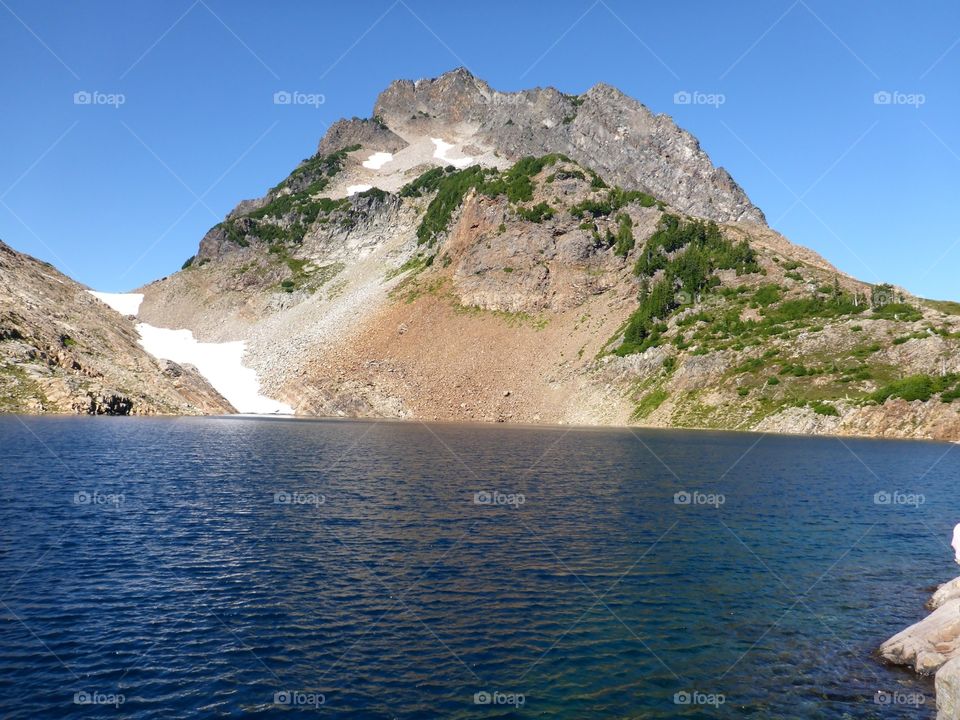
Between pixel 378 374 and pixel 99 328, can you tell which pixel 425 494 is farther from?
pixel 99 328

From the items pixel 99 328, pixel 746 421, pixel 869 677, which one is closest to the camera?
pixel 869 677

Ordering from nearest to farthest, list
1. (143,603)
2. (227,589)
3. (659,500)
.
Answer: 1. (143,603)
2. (227,589)
3. (659,500)

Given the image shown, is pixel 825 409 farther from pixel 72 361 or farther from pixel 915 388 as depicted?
pixel 72 361

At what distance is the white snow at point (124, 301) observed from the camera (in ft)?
606

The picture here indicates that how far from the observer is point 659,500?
43.5m

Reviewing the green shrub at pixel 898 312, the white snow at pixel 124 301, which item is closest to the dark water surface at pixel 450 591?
the green shrub at pixel 898 312

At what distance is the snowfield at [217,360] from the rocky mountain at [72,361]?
8272mm

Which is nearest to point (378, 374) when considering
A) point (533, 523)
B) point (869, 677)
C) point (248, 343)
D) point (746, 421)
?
point (248, 343)

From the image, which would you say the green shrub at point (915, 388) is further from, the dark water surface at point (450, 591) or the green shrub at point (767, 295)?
the dark water surface at point (450, 591)

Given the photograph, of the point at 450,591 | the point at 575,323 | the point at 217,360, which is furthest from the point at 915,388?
the point at 217,360

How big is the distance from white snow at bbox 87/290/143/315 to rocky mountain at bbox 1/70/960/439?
13.8 ft

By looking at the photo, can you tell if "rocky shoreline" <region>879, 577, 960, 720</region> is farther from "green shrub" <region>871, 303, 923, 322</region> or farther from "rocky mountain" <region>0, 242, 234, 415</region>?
"green shrub" <region>871, 303, 923, 322</region>

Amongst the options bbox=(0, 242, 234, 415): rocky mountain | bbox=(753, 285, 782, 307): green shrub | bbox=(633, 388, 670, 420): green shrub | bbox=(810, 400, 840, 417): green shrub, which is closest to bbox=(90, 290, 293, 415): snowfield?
bbox=(0, 242, 234, 415): rocky mountain

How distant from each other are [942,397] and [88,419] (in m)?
118
